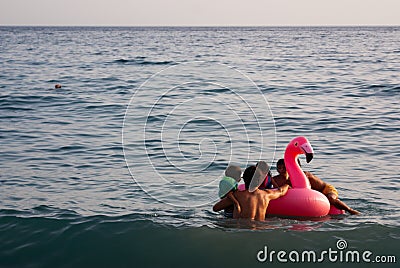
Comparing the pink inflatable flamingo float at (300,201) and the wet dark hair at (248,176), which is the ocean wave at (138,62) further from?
the wet dark hair at (248,176)

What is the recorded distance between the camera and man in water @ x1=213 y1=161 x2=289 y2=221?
31.7 ft

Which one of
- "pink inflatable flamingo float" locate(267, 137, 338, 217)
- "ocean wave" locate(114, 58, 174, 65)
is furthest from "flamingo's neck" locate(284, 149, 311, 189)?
"ocean wave" locate(114, 58, 174, 65)

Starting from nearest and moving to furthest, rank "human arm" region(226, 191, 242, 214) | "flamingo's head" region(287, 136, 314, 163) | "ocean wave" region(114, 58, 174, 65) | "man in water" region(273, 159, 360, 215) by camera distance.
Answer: "human arm" region(226, 191, 242, 214) → "flamingo's head" region(287, 136, 314, 163) → "man in water" region(273, 159, 360, 215) → "ocean wave" region(114, 58, 174, 65)

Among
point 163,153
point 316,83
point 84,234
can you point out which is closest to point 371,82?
point 316,83

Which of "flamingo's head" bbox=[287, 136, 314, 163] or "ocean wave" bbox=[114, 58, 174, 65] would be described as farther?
"ocean wave" bbox=[114, 58, 174, 65]

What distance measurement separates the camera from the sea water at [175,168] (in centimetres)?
961

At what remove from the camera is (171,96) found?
2538cm

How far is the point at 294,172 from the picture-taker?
1020 cm

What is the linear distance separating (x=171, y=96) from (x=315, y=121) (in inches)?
282

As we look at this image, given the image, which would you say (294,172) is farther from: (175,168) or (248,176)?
(175,168)

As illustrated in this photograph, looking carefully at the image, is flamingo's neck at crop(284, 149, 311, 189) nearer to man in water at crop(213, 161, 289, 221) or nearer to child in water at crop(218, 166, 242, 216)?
man in water at crop(213, 161, 289, 221)

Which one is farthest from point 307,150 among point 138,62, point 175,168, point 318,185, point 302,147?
point 138,62

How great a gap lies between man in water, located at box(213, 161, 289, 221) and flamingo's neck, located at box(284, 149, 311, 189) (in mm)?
418

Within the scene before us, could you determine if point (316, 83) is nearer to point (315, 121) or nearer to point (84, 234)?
point (315, 121)
